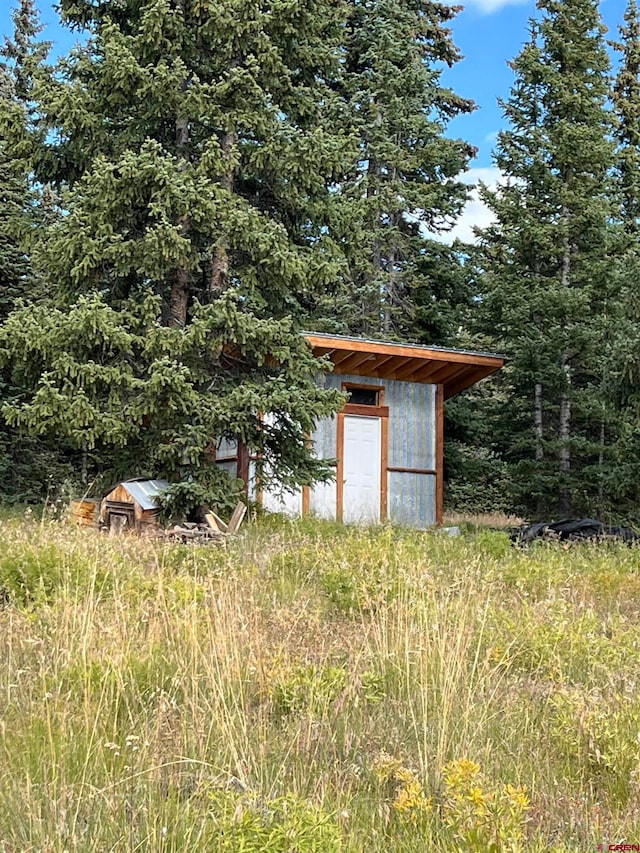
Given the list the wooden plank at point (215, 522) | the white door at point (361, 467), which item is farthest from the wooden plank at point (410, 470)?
the wooden plank at point (215, 522)

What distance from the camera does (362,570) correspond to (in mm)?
6141

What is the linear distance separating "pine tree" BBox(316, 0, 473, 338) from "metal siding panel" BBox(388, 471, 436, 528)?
17.9 ft

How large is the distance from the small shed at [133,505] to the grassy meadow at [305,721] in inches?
164

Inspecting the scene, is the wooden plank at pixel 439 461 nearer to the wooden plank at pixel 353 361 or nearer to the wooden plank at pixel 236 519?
the wooden plank at pixel 353 361

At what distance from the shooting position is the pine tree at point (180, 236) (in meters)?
9.32

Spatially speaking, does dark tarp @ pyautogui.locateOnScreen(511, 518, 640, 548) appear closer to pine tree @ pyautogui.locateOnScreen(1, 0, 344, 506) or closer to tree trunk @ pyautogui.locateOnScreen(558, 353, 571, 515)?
pine tree @ pyautogui.locateOnScreen(1, 0, 344, 506)

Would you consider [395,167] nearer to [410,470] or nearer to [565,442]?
[565,442]

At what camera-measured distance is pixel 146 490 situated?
10.1 meters

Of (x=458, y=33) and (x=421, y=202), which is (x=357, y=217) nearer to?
(x=421, y=202)

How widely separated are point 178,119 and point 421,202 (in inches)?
411

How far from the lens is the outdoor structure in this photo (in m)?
13.7

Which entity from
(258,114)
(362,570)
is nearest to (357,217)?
(258,114)

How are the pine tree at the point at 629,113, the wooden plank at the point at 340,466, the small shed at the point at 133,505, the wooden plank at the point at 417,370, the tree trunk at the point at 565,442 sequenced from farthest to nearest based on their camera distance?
the pine tree at the point at 629,113 → the tree trunk at the point at 565,442 → the wooden plank at the point at 417,370 → the wooden plank at the point at 340,466 → the small shed at the point at 133,505

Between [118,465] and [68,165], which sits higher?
[68,165]
